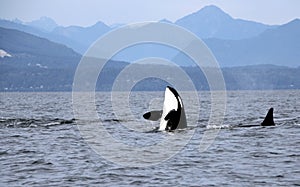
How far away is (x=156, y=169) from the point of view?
59.8 feet

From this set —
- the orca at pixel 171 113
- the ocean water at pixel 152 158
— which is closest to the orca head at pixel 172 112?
the orca at pixel 171 113

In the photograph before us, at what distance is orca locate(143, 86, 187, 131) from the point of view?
2688 centimetres

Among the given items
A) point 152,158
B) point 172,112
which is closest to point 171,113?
point 172,112

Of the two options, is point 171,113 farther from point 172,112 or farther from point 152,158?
point 152,158

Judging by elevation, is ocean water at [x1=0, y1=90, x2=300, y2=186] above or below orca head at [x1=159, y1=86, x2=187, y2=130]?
below

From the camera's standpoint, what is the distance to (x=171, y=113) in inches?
1080

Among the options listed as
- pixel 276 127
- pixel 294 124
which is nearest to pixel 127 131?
pixel 276 127

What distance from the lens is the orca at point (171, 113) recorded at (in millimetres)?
26875

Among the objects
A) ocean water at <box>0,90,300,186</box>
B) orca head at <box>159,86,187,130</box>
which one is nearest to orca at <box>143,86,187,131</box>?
orca head at <box>159,86,187,130</box>

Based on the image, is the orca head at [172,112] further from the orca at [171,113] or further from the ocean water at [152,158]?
the ocean water at [152,158]

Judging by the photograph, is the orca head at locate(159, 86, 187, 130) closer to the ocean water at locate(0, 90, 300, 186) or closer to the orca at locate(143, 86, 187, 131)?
the orca at locate(143, 86, 187, 131)

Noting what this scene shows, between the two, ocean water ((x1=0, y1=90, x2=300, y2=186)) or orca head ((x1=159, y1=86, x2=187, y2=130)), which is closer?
ocean water ((x1=0, y1=90, x2=300, y2=186))

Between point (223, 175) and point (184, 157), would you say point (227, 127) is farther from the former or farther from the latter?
point (223, 175)

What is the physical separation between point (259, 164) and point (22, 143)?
11428mm
